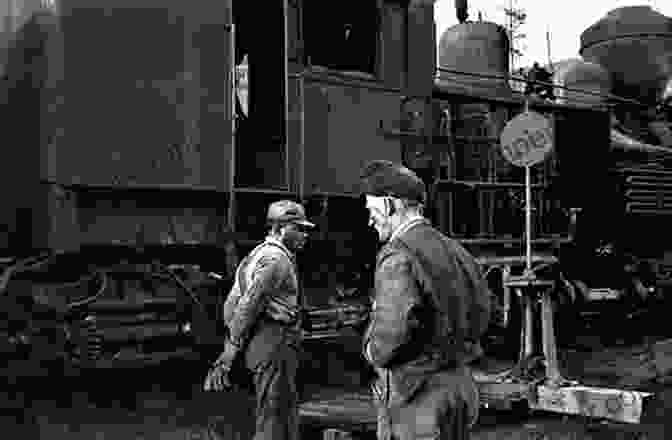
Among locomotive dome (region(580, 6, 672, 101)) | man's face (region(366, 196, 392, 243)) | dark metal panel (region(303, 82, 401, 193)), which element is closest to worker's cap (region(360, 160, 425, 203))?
man's face (region(366, 196, 392, 243))

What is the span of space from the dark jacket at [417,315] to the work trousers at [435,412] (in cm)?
3

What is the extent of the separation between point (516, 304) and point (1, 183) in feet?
17.2

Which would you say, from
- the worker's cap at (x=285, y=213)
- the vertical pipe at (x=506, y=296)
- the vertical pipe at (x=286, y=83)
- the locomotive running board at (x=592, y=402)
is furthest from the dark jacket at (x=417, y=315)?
the vertical pipe at (x=506, y=296)

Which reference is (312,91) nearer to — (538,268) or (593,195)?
(538,268)

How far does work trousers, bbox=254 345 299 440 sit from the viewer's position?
13.7ft

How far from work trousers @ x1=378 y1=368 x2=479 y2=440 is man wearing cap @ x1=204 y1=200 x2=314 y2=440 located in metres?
1.54

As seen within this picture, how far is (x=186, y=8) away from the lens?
19.0 ft

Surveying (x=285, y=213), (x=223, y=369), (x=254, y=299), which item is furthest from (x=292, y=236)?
(x=223, y=369)

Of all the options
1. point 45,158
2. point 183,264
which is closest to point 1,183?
point 45,158

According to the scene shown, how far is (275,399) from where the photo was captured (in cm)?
420

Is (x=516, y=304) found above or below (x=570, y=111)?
below

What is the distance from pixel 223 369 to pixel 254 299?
1.55 ft

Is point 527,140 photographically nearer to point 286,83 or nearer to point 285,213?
point 286,83

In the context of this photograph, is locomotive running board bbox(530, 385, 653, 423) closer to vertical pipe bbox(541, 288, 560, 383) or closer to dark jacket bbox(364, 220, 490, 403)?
vertical pipe bbox(541, 288, 560, 383)
